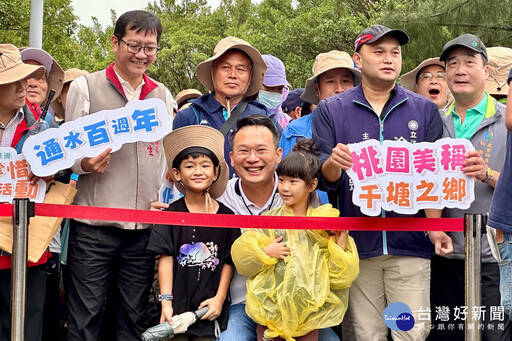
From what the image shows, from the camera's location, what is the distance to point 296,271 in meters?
3.59

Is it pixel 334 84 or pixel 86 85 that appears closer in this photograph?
pixel 86 85

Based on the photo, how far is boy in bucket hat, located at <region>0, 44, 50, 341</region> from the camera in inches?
154

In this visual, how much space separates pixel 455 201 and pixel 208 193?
1.53 m

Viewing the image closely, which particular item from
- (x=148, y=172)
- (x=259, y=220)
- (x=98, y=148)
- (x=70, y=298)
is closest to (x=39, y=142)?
(x=98, y=148)

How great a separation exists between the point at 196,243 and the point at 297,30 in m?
17.4

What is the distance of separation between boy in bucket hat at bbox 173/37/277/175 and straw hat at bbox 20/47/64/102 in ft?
4.35

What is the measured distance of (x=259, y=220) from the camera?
3.63 meters

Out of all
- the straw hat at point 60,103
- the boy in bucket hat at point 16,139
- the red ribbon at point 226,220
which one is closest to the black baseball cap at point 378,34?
the red ribbon at point 226,220

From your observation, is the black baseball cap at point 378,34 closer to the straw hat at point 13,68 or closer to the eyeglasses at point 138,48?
the eyeglasses at point 138,48

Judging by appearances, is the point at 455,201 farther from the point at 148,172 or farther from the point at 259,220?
the point at 148,172

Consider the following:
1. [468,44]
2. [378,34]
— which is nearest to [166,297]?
[378,34]

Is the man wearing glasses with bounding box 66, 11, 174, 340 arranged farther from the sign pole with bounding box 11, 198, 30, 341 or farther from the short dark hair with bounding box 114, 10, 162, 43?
the sign pole with bounding box 11, 198, 30, 341

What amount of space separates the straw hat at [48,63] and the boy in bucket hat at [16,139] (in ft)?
3.39

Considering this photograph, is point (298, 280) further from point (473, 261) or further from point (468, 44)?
point (468, 44)
